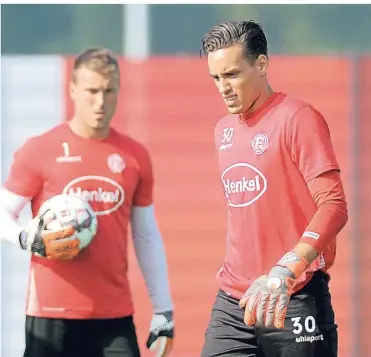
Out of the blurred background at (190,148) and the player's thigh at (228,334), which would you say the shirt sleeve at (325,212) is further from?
the blurred background at (190,148)

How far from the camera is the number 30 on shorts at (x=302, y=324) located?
5.13m

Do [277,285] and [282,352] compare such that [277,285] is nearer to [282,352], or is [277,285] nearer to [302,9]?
[282,352]

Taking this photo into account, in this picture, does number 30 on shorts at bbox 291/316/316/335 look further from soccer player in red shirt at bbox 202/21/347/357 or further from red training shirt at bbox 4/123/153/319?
red training shirt at bbox 4/123/153/319

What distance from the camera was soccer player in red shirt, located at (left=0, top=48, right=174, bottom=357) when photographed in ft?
20.1

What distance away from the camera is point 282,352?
515 cm

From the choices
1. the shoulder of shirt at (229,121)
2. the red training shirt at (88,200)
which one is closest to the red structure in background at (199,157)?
the red training shirt at (88,200)

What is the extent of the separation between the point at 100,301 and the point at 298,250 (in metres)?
1.57

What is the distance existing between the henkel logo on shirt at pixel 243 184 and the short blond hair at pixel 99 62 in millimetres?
1335

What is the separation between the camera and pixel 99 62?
21.1 feet

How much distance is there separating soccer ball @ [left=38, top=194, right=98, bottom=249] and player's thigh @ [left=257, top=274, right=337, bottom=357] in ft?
3.99

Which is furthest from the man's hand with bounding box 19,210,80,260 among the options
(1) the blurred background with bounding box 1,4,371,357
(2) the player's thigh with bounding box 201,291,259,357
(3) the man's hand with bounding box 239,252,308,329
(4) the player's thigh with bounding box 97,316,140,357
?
(1) the blurred background with bounding box 1,4,371,357

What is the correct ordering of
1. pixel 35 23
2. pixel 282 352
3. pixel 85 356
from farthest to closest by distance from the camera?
pixel 35 23 < pixel 85 356 < pixel 282 352

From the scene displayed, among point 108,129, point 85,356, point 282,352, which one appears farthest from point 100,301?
point 282,352

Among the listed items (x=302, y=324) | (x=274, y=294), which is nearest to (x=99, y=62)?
(x=302, y=324)
